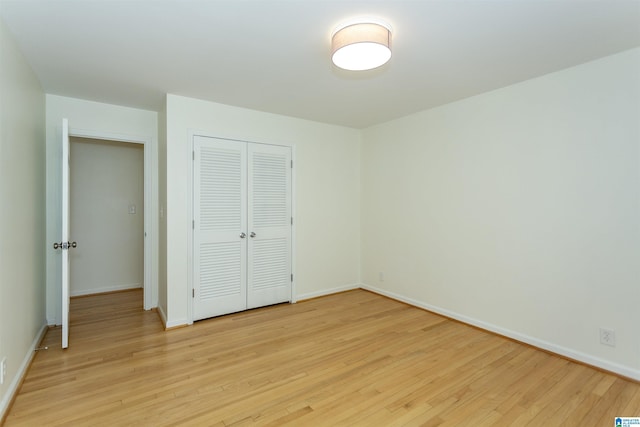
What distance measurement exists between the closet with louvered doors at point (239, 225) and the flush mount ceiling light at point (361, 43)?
1.91 m

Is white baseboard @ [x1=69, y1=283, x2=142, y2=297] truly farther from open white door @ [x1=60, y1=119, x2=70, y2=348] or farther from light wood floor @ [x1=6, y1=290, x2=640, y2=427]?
open white door @ [x1=60, y1=119, x2=70, y2=348]

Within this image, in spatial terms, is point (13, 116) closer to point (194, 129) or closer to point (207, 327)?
point (194, 129)

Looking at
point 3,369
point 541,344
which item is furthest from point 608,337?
point 3,369

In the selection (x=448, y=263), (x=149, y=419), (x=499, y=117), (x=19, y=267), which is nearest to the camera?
Result: (x=149, y=419)

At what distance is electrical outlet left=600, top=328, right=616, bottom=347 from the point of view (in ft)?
7.81

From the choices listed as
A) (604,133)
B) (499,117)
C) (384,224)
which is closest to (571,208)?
(604,133)

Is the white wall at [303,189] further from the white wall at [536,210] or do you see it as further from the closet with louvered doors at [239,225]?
the white wall at [536,210]

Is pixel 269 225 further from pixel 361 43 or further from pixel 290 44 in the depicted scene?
pixel 361 43

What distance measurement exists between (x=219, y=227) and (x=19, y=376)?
1933mm

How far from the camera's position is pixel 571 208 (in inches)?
101

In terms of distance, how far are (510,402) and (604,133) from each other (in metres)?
2.11

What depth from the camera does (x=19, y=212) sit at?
7.43 ft

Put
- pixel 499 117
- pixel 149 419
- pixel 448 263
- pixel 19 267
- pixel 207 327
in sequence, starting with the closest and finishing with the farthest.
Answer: pixel 149 419 → pixel 19 267 → pixel 499 117 → pixel 207 327 → pixel 448 263

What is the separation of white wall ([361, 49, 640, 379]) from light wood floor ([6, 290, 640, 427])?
34 cm
